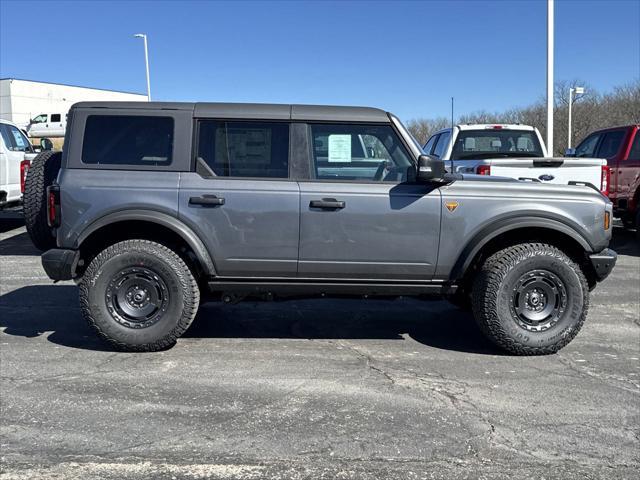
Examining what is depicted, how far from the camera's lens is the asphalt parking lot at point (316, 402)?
3256 mm

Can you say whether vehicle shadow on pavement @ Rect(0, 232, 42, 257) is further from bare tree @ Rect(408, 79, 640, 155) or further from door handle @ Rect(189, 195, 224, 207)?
bare tree @ Rect(408, 79, 640, 155)

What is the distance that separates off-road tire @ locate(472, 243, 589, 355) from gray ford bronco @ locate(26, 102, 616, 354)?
0.01 m

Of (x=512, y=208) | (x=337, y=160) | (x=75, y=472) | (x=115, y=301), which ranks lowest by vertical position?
(x=75, y=472)

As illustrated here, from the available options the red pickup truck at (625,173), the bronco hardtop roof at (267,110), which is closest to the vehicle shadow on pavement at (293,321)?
the bronco hardtop roof at (267,110)

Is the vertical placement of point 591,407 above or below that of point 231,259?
below

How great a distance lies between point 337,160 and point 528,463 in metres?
2.69

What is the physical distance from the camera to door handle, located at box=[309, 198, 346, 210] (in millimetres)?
4820

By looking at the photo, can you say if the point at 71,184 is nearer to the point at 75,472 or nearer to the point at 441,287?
the point at 75,472

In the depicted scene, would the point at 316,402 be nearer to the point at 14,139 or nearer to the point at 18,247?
the point at 18,247

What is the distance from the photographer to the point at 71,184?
4844 mm

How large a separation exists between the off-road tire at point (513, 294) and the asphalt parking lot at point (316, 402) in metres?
0.17

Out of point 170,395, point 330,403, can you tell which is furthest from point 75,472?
point 330,403

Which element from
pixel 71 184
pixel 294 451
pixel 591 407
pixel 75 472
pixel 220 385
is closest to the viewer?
pixel 75 472

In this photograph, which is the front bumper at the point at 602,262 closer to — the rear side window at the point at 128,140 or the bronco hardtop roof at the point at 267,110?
the bronco hardtop roof at the point at 267,110
